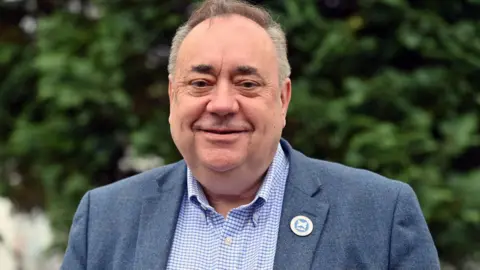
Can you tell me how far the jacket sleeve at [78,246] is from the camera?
243cm

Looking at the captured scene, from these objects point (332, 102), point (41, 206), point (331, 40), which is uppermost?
point (331, 40)

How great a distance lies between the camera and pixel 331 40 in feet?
12.1

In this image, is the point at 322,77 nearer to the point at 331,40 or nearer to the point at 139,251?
the point at 331,40

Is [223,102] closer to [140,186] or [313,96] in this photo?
[140,186]

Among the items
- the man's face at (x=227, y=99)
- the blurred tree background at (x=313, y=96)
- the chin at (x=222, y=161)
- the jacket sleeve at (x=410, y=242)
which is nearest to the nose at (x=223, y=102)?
the man's face at (x=227, y=99)

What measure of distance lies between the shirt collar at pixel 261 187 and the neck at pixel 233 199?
3cm

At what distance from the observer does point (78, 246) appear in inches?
96.7

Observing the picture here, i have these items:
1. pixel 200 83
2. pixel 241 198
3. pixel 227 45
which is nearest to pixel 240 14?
pixel 227 45

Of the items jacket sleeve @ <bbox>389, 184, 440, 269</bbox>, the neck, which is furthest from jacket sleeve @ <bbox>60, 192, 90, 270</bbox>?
jacket sleeve @ <bbox>389, 184, 440, 269</bbox>

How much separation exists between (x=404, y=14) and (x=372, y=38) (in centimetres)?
21

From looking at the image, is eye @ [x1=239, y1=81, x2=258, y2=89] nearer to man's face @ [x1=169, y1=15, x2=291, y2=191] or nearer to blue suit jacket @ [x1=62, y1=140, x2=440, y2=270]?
man's face @ [x1=169, y1=15, x2=291, y2=191]

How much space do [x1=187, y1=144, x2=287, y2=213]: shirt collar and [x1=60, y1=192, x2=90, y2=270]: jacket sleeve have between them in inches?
Answer: 15.3

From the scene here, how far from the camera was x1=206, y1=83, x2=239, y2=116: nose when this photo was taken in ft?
7.21


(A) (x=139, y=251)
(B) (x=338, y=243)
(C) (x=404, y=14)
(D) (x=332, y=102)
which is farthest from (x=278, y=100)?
(C) (x=404, y=14)
